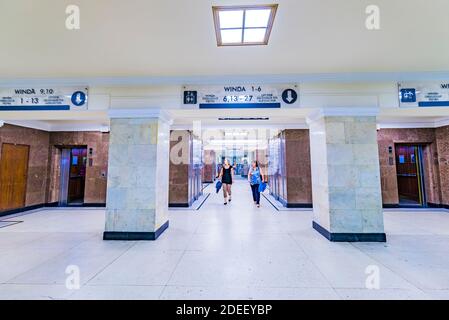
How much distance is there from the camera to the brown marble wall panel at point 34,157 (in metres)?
6.12

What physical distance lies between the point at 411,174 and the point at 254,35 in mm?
8819

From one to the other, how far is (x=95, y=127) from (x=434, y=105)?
8874 millimetres

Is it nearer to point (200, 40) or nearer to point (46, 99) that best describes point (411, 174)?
point (200, 40)

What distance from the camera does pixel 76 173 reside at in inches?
331

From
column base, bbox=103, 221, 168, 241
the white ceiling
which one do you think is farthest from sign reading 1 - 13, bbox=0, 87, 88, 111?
column base, bbox=103, 221, 168, 241

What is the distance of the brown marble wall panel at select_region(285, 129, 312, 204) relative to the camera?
6867mm

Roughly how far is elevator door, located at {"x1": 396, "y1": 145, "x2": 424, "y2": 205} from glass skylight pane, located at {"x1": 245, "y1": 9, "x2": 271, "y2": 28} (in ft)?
26.5

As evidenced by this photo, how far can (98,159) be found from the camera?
23.6ft

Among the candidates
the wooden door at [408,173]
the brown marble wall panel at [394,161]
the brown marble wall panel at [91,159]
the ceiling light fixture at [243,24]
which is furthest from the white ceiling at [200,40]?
the wooden door at [408,173]

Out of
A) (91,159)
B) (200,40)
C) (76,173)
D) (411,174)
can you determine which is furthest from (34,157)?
(411,174)

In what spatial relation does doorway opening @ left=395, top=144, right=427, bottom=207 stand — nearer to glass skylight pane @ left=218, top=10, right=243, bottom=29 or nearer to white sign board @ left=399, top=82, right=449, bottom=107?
white sign board @ left=399, top=82, right=449, bottom=107

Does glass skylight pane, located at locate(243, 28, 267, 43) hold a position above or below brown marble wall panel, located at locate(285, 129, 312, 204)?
above
